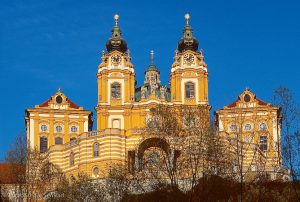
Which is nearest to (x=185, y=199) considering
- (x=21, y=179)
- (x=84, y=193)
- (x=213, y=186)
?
(x=213, y=186)

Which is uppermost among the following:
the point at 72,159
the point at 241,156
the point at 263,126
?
the point at 263,126

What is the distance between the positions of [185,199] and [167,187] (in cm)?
271

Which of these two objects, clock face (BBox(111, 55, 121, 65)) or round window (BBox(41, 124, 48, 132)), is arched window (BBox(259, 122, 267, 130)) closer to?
clock face (BBox(111, 55, 121, 65))

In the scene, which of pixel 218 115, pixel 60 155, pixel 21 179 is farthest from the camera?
pixel 218 115

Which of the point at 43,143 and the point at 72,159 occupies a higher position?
the point at 43,143

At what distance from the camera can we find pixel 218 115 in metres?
105

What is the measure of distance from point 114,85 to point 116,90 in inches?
33.4

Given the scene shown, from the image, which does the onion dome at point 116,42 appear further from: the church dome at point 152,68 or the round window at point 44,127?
the round window at point 44,127

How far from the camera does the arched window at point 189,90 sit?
106812 mm

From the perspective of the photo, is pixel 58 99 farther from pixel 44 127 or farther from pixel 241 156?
pixel 241 156

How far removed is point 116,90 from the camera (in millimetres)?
107000

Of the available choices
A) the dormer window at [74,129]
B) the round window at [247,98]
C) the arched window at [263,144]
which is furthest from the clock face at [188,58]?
the dormer window at [74,129]

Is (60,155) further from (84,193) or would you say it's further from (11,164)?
(84,193)

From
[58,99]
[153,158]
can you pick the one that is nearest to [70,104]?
[58,99]
